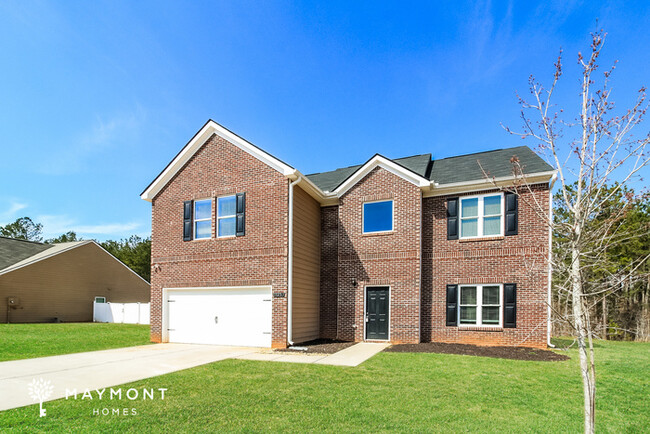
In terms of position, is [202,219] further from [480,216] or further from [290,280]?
[480,216]

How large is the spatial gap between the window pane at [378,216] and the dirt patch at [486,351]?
412 cm

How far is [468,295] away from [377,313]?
316 cm

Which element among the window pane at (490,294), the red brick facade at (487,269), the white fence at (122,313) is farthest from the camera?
the white fence at (122,313)

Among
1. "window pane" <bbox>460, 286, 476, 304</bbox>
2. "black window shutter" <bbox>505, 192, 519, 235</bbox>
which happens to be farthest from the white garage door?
"black window shutter" <bbox>505, 192, 519, 235</bbox>

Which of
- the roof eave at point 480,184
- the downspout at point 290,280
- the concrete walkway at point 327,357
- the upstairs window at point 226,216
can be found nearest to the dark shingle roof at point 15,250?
the upstairs window at point 226,216

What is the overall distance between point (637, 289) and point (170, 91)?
23.1 meters

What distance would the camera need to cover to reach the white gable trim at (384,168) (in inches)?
507

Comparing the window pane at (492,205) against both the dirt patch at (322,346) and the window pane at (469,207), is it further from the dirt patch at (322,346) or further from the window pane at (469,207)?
the dirt patch at (322,346)

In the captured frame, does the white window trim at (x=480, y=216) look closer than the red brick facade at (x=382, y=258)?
Yes

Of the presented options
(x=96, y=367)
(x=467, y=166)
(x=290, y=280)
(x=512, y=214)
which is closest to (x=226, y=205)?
(x=290, y=280)

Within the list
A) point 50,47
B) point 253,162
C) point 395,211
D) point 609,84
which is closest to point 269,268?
point 253,162

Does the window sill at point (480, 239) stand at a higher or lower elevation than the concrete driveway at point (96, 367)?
higher

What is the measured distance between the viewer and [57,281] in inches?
1005

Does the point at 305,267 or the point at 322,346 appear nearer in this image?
the point at 322,346
